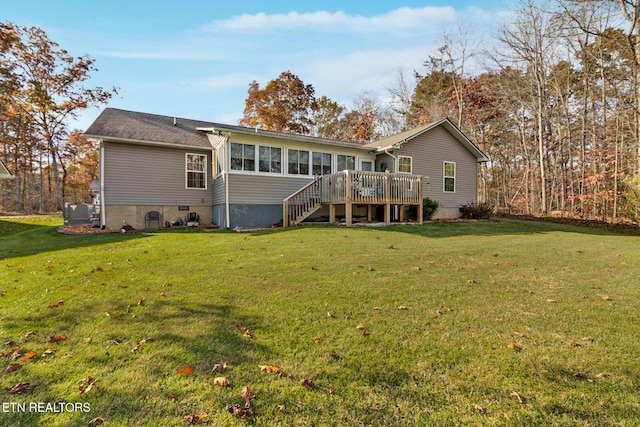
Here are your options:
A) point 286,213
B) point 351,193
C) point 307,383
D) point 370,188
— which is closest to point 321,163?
point 370,188

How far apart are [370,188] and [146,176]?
9.10 meters

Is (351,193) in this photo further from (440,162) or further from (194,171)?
(440,162)

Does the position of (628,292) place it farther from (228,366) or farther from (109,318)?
(109,318)

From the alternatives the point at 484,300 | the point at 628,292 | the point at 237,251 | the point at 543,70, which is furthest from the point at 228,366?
the point at 543,70

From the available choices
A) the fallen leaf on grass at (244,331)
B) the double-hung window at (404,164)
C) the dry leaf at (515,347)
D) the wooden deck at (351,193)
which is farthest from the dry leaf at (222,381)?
the double-hung window at (404,164)

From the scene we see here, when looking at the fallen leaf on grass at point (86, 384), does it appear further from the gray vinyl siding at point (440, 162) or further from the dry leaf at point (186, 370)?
the gray vinyl siding at point (440, 162)

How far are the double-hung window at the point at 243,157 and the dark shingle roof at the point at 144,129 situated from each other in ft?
7.10

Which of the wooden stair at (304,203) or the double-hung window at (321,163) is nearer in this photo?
the wooden stair at (304,203)

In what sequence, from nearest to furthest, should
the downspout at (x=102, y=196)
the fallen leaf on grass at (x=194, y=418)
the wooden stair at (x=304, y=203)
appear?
the fallen leaf on grass at (x=194, y=418)
the downspout at (x=102, y=196)
the wooden stair at (x=304, y=203)

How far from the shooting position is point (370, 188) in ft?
40.0

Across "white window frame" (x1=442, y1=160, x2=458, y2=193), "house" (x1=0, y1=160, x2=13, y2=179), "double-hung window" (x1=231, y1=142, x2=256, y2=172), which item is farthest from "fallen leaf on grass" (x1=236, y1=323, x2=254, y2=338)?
"house" (x1=0, y1=160, x2=13, y2=179)

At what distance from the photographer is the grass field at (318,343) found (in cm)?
201

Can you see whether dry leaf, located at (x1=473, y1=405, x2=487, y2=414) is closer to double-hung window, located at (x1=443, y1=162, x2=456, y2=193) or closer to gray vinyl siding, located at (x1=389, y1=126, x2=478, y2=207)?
gray vinyl siding, located at (x1=389, y1=126, x2=478, y2=207)

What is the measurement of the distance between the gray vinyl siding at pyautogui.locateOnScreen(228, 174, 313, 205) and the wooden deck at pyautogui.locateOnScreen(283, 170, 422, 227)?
856 mm
